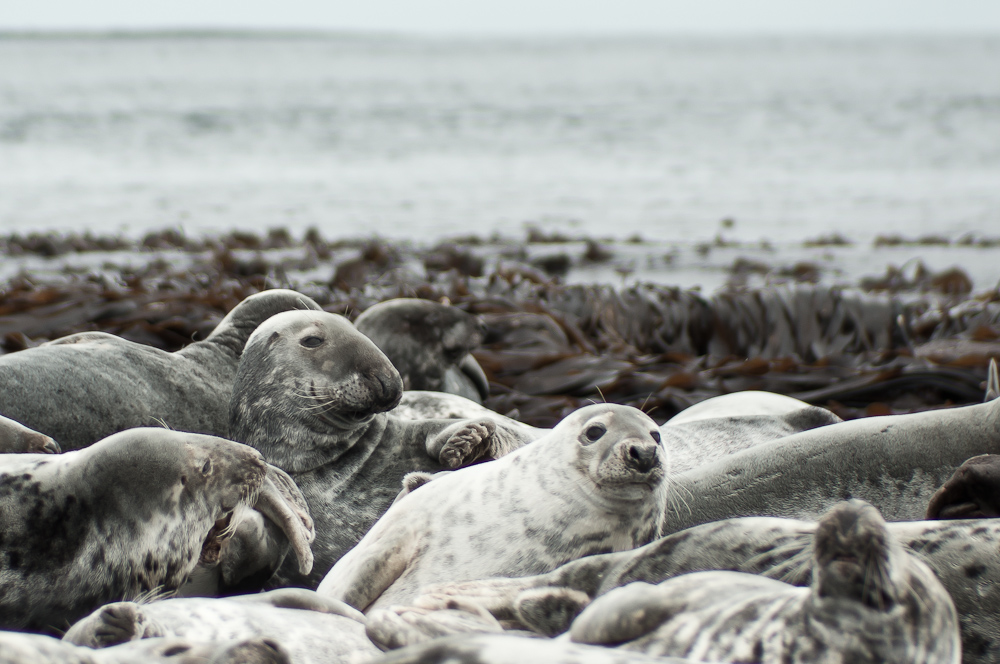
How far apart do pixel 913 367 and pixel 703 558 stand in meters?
2.97

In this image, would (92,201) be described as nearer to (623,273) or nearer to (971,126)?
(623,273)

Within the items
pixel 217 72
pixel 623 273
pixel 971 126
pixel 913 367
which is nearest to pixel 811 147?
pixel 971 126

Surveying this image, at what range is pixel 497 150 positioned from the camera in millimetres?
21281

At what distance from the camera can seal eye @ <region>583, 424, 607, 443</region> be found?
2061mm

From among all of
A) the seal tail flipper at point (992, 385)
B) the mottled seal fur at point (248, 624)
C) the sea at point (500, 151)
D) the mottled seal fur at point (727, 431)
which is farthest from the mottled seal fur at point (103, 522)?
the sea at point (500, 151)

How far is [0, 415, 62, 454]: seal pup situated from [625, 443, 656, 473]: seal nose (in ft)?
4.60

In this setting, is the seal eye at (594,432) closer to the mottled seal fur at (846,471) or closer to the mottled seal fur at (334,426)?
the mottled seal fur at (846,471)

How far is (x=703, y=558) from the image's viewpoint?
171 centimetres

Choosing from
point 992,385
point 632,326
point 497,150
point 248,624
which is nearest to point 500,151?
point 497,150

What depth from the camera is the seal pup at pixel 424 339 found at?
3654mm

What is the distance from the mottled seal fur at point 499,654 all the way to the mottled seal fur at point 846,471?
1.22 metres

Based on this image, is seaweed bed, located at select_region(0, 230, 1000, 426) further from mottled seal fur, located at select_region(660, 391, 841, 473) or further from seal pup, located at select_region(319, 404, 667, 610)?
seal pup, located at select_region(319, 404, 667, 610)

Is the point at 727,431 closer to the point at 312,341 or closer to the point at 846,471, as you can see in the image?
the point at 846,471

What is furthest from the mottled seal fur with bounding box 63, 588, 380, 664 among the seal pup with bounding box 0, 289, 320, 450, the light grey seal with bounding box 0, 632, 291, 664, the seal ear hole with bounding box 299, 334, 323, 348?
the seal pup with bounding box 0, 289, 320, 450
